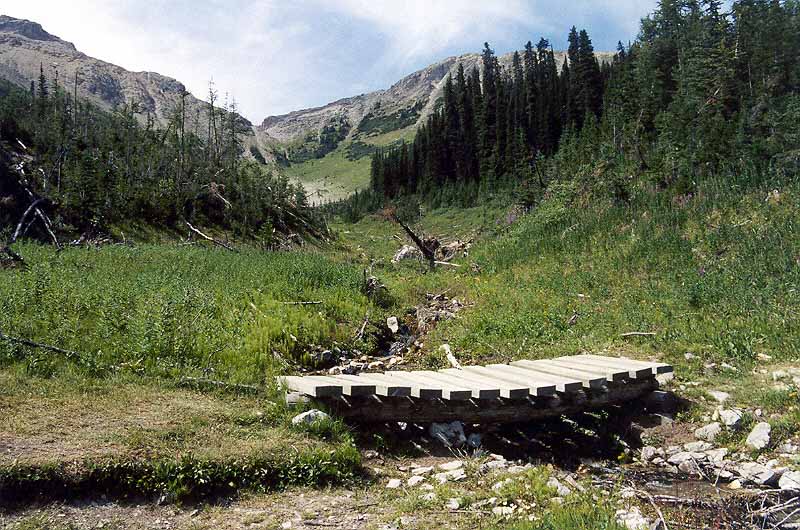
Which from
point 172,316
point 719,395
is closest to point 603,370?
point 719,395

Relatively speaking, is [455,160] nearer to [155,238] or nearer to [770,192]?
[155,238]

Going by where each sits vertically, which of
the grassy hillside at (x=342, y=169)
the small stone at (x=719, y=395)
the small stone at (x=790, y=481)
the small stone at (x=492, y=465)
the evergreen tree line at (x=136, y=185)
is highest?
the grassy hillside at (x=342, y=169)

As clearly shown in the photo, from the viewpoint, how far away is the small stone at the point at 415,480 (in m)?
5.06

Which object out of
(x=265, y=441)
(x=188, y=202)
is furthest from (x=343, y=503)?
(x=188, y=202)

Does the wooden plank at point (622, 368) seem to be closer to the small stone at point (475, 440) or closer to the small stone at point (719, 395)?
the small stone at point (719, 395)

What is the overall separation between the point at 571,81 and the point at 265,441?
64.7 meters

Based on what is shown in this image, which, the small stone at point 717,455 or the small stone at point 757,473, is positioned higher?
the small stone at point 757,473

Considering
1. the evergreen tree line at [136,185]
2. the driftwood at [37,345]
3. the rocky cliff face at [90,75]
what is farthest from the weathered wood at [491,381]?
the rocky cliff face at [90,75]

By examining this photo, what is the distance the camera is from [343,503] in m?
4.66

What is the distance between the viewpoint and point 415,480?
5.15m

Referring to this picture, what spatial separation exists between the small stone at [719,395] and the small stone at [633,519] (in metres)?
3.48

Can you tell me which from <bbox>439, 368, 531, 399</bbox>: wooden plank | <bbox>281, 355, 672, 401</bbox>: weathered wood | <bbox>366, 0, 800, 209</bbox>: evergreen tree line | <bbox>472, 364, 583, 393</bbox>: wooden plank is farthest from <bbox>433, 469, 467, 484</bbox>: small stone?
<bbox>366, 0, 800, 209</bbox>: evergreen tree line

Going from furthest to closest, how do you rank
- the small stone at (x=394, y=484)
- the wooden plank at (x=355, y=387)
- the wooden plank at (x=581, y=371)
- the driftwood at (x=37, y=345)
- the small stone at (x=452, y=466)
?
the driftwood at (x=37, y=345)
the wooden plank at (x=581, y=371)
the wooden plank at (x=355, y=387)
the small stone at (x=452, y=466)
the small stone at (x=394, y=484)

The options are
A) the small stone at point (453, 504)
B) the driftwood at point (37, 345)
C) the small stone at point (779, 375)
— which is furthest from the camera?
the small stone at point (779, 375)
